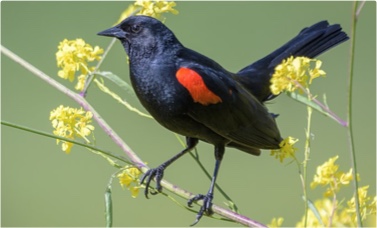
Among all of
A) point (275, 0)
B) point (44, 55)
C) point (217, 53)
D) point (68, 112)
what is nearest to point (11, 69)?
point (44, 55)

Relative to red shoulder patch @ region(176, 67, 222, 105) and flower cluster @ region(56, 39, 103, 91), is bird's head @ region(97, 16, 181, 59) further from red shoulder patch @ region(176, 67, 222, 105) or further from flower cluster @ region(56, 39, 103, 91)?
flower cluster @ region(56, 39, 103, 91)

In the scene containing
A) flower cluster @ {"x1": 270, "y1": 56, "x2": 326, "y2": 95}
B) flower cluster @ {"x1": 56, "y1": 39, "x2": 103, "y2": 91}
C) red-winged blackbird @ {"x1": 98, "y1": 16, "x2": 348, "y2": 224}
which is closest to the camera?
flower cluster @ {"x1": 270, "y1": 56, "x2": 326, "y2": 95}

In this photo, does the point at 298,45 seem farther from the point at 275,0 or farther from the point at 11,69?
the point at 275,0

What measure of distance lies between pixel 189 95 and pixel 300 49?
2.78ft

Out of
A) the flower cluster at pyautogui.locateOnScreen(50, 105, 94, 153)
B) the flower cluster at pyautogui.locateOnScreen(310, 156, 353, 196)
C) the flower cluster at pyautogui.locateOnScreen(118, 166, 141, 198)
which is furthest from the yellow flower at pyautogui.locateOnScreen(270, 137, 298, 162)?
the flower cluster at pyautogui.locateOnScreen(50, 105, 94, 153)

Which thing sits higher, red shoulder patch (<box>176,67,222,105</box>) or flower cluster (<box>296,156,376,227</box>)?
red shoulder patch (<box>176,67,222,105</box>)

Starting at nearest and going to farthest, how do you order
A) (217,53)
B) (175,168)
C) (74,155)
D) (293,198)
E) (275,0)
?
(293,198), (175,168), (74,155), (217,53), (275,0)

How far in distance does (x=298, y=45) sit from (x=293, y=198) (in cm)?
186

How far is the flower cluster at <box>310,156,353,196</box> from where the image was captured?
70.6 inches

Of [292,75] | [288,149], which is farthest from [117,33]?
[292,75]

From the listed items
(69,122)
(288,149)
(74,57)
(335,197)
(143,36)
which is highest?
(143,36)

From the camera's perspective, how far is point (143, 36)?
272 cm

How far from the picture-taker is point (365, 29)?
7.21m

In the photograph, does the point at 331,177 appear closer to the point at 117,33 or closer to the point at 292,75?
the point at 292,75
